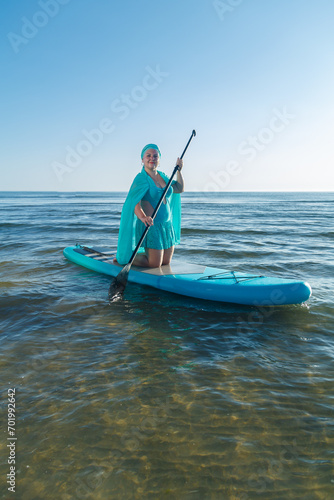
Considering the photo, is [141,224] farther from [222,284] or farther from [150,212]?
[222,284]

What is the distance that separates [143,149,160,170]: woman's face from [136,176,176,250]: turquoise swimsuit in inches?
8.3

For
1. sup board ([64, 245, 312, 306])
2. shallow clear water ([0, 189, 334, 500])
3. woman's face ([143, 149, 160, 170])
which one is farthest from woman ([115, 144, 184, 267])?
shallow clear water ([0, 189, 334, 500])

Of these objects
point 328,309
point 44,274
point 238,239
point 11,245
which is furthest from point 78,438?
point 238,239

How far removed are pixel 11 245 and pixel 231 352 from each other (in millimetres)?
9615

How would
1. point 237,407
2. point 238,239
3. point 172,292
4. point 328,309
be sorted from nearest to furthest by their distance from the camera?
1. point 237,407
2. point 328,309
3. point 172,292
4. point 238,239

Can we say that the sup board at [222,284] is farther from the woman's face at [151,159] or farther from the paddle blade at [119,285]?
the woman's face at [151,159]

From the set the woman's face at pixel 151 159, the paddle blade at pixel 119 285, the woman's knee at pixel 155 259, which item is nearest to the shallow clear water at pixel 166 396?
the paddle blade at pixel 119 285

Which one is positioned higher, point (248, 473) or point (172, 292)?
point (172, 292)

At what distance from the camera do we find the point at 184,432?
251cm

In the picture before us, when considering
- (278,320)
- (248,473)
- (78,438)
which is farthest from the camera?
(278,320)

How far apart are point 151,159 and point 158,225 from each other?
112cm

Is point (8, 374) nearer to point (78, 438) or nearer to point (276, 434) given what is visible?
point (78, 438)

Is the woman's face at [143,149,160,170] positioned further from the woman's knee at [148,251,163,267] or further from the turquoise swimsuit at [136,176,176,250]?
the woman's knee at [148,251,163,267]

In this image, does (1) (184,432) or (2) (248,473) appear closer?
(2) (248,473)
